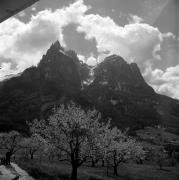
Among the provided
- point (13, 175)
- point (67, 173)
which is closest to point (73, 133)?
point (13, 175)

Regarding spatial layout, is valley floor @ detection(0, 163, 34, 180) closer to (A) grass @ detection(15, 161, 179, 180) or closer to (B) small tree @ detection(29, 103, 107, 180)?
(A) grass @ detection(15, 161, 179, 180)

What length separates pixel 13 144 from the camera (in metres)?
92.6

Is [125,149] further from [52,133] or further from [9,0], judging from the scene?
[9,0]

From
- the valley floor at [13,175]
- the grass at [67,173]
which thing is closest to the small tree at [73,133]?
the grass at [67,173]

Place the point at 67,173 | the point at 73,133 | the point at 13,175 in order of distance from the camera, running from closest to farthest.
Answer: the point at 13,175 < the point at 73,133 < the point at 67,173

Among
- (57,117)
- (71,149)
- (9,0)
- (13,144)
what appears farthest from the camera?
(13,144)

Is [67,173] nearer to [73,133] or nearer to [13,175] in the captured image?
[73,133]

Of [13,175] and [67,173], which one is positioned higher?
[13,175]

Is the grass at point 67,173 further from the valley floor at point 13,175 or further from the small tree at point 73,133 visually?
the small tree at point 73,133

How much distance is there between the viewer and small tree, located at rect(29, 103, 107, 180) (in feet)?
122

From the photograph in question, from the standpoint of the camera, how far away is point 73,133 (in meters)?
38.3

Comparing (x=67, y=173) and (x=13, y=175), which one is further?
(x=67, y=173)

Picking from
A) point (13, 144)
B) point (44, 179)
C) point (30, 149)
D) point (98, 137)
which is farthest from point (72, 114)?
point (30, 149)

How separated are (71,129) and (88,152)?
158 inches
